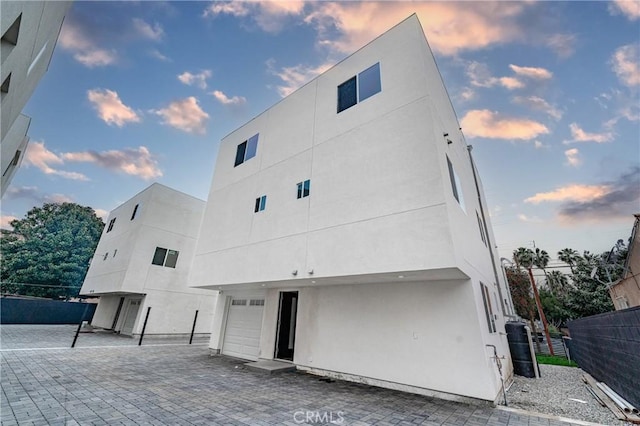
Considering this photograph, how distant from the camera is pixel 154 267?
14367 mm

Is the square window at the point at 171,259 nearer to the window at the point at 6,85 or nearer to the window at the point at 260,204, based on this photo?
the window at the point at 260,204

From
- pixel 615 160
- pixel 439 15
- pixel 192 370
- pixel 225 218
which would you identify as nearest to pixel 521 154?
pixel 615 160

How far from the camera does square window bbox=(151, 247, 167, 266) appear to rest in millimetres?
14531

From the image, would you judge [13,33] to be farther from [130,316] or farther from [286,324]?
[130,316]

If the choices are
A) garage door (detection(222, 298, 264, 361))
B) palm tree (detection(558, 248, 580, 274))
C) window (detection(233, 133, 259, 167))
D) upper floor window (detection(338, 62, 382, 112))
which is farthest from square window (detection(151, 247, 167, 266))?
palm tree (detection(558, 248, 580, 274))

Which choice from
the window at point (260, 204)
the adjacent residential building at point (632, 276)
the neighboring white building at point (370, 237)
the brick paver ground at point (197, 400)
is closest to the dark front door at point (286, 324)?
the neighboring white building at point (370, 237)

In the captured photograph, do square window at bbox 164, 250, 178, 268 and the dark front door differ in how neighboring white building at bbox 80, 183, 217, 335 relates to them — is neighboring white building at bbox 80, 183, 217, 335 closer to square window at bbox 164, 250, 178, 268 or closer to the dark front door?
square window at bbox 164, 250, 178, 268

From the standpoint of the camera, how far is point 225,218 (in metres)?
9.48

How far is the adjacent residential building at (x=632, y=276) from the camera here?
11.4 meters

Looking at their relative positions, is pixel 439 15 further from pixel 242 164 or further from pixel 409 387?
pixel 409 387

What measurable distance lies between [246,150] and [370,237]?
6.87m

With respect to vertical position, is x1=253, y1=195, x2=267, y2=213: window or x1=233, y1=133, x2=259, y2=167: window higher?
x1=233, y1=133, x2=259, y2=167: window

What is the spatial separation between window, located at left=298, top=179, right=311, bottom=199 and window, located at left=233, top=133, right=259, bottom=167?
3240 millimetres

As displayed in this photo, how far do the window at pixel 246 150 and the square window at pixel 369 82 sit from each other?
4528 mm
